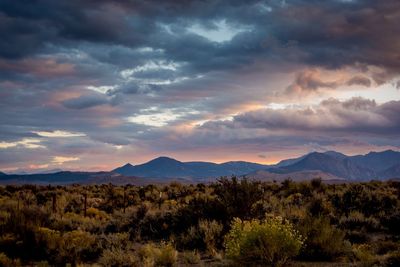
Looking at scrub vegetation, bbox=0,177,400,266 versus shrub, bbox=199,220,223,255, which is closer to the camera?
scrub vegetation, bbox=0,177,400,266

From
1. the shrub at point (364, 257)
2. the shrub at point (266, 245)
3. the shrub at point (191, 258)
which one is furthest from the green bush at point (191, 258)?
the shrub at point (364, 257)

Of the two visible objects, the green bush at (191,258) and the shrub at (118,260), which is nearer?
the shrub at (118,260)

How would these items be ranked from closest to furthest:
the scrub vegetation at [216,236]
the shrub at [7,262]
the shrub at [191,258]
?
the scrub vegetation at [216,236]
the shrub at [7,262]
the shrub at [191,258]

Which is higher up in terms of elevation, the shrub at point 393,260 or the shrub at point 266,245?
the shrub at point 266,245

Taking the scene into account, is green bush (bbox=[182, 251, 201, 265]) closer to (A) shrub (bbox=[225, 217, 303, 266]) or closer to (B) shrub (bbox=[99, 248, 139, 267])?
(B) shrub (bbox=[99, 248, 139, 267])

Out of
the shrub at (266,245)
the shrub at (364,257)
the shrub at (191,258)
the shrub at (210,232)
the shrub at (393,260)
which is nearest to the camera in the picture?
the shrub at (266,245)

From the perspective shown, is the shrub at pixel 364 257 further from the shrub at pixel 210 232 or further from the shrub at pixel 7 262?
the shrub at pixel 7 262

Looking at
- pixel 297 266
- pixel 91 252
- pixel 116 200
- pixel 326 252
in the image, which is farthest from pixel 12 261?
pixel 116 200

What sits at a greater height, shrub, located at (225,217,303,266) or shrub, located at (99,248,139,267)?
shrub, located at (225,217,303,266)

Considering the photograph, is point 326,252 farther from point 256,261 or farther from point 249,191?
point 249,191

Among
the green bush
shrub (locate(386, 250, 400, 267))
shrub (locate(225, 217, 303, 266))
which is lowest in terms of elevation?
the green bush

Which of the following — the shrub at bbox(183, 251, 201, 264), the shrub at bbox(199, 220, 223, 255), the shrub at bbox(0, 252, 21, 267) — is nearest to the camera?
the shrub at bbox(0, 252, 21, 267)

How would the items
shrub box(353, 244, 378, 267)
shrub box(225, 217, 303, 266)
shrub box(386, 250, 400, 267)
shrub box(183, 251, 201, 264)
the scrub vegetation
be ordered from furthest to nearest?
shrub box(183, 251, 201, 264)
shrub box(353, 244, 378, 267)
the scrub vegetation
shrub box(386, 250, 400, 267)
shrub box(225, 217, 303, 266)

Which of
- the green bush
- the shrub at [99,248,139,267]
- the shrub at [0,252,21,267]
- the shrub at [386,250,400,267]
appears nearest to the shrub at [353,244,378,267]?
the shrub at [386,250,400,267]
